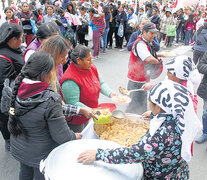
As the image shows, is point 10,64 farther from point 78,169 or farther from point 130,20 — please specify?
point 130,20

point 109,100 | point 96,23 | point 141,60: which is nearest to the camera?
point 141,60

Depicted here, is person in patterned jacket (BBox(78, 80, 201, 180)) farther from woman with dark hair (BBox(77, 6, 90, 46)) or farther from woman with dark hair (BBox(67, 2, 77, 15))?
woman with dark hair (BBox(77, 6, 90, 46))

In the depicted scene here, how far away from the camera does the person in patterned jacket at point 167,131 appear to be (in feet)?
4.01

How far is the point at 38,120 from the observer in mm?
1466

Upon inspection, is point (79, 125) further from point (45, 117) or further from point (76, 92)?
point (45, 117)

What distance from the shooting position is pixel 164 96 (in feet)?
4.04

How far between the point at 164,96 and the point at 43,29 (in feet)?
6.40

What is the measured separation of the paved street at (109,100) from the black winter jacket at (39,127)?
1.24 m

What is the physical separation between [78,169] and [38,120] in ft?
1.48

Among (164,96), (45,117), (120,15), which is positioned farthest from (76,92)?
(120,15)

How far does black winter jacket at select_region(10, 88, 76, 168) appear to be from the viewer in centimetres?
145

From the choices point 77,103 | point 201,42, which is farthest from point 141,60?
point 201,42

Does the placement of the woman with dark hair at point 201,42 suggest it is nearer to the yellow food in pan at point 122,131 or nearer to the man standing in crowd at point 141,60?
the man standing in crowd at point 141,60

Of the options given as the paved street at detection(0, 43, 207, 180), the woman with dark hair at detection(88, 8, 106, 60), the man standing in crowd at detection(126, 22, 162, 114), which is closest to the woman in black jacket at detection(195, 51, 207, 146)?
the paved street at detection(0, 43, 207, 180)
